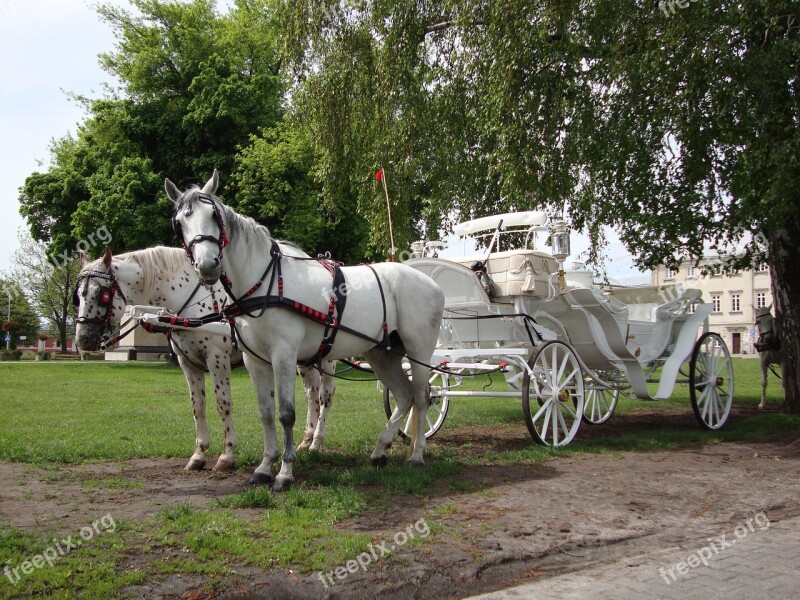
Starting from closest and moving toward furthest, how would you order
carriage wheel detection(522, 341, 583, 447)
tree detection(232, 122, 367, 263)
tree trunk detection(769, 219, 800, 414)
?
carriage wheel detection(522, 341, 583, 447)
tree trunk detection(769, 219, 800, 414)
tree detection(232, 122, 367, 263)

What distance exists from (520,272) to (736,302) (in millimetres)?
68068

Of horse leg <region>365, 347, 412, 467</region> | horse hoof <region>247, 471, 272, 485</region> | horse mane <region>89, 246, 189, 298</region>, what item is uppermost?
horse mane <region>89, 246, 189, 298</region>

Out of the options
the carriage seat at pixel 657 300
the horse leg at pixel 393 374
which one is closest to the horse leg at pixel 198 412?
the horse leg at pixel 393 374

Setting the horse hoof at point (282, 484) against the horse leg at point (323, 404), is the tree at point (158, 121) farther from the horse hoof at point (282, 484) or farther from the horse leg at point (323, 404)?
the horse hoof at point (282, 484)

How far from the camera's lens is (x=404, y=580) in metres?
4.22

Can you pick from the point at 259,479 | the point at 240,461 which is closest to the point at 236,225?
the point at 259,479

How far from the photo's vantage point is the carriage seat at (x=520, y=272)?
8688mm

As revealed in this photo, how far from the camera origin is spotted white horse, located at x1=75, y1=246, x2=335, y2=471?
6930 mm

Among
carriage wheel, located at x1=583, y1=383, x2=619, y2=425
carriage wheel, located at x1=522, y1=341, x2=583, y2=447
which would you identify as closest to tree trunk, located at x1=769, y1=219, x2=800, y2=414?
carriage wheel, located at x1=583, y1=383, x2=619, y2=425

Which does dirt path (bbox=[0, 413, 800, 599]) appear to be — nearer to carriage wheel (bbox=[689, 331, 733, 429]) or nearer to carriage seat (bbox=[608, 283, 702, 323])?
carriage wheel (bbox=[689, 331, 733, 429])

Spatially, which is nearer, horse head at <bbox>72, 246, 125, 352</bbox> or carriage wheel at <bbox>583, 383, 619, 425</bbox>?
horse head at <bbox>72, 246, 125, 352</bbox>

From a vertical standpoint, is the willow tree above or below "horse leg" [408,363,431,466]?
above

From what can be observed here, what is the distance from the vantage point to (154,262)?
745 centimetres

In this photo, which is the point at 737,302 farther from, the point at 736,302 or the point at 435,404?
the point at 435,404
